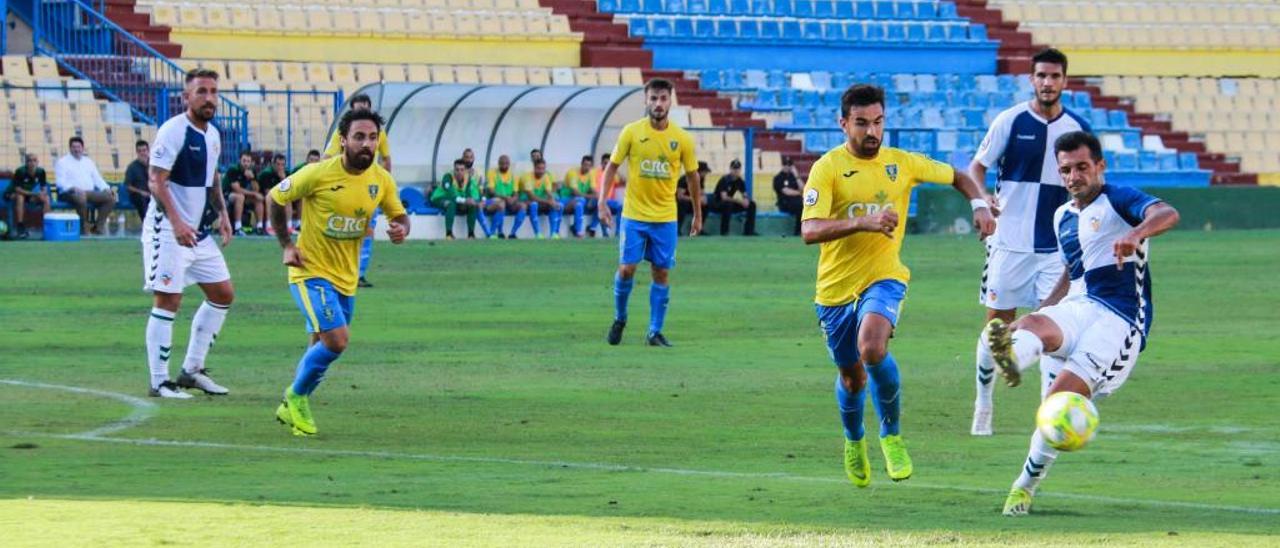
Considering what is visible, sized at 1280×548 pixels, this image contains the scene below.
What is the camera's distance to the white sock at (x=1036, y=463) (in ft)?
27.7

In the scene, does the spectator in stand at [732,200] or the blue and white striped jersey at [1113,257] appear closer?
the blue and white striped jersey at [1113,257]

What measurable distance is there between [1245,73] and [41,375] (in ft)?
131

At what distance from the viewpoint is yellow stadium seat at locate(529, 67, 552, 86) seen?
132 feet

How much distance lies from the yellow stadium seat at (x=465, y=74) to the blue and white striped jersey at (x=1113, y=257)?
102 feet

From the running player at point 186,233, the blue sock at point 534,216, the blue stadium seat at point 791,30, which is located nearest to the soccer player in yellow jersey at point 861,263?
the running player at point 186,233

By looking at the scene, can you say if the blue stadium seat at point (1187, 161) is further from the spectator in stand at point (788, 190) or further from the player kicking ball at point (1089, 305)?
the player kicking ball at point (1089, 305)

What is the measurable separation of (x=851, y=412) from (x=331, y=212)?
3.46 meters

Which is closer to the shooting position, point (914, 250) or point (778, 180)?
point (914, 250)

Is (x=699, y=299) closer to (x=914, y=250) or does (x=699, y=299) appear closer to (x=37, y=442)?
(x=914, y=250)

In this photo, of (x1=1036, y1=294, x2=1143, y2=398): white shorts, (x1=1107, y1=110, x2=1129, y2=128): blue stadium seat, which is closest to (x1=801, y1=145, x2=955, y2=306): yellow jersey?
(x1=1036, y1=294, x2=1143, y2=398): white shorts

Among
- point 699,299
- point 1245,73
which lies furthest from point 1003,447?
point 1245,73

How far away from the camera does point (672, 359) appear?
15.7m

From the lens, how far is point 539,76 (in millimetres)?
40312

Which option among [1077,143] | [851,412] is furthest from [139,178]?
[1077,143]
